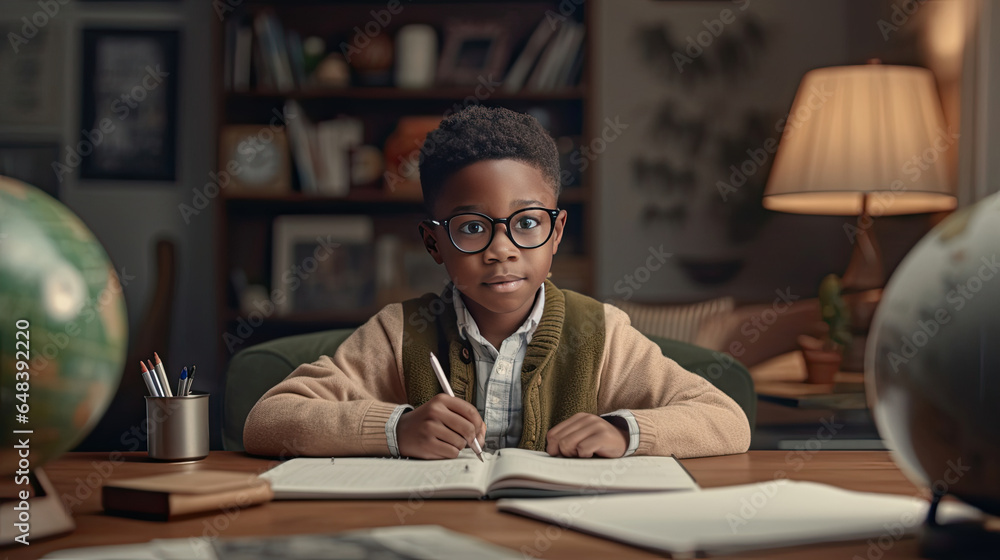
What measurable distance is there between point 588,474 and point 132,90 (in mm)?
3205

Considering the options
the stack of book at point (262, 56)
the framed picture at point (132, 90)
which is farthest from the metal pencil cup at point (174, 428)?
the framed picture at point (132, 90)

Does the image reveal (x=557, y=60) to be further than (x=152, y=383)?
Yes

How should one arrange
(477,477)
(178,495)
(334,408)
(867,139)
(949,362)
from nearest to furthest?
(949,362), (178,495), (477,477), (334,408), (867,139)

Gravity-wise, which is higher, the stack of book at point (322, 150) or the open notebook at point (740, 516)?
the stack of book at point (322, 150)

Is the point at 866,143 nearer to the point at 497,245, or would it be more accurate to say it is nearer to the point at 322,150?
the point at 497,245

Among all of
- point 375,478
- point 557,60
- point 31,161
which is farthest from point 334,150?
point 375,478

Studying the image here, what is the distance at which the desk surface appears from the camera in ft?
1.80

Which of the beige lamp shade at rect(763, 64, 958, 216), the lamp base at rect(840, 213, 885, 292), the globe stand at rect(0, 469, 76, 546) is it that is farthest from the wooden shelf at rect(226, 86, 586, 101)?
the globe stand at rect(0, 469, 76, 546)

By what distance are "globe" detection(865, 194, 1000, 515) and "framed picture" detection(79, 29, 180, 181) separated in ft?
10.9

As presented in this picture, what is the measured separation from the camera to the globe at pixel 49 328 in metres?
0.57

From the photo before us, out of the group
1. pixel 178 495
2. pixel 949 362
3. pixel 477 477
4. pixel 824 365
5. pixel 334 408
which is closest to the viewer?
pixel 949 362

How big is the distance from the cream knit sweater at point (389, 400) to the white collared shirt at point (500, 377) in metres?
0.11

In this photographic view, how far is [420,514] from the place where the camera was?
2.16 feet

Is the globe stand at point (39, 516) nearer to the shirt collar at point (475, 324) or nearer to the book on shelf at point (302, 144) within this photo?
the shirt collar at point (475, 324)
